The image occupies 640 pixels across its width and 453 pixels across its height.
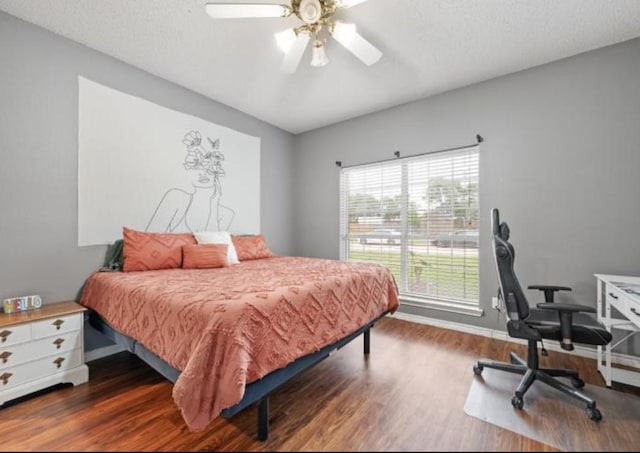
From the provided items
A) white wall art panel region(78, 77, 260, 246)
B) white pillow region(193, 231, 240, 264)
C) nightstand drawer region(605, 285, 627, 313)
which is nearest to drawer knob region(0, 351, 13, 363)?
white wall art panel region(78, 77, 260, 246)

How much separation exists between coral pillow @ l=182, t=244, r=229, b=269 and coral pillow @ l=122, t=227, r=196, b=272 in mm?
76

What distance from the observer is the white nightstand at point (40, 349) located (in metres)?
1.66

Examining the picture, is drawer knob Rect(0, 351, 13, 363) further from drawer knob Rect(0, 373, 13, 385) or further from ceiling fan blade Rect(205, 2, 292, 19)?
ceiling fan blade Rect(205, 2, 292, 19)

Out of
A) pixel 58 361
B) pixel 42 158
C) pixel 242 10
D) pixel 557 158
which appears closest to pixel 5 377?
pixel 58 361

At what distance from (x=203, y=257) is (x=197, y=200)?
81cm

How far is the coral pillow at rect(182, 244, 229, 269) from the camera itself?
2.55m

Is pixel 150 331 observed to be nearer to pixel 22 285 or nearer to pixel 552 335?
pixel 22 285

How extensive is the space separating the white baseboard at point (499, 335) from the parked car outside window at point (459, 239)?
84cm

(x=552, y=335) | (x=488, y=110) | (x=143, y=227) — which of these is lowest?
(x=552, y=335)

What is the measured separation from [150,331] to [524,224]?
310 cm

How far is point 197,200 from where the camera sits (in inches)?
121

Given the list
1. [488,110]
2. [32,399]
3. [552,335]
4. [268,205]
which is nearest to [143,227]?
[32,399]

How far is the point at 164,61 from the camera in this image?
8.26 ft

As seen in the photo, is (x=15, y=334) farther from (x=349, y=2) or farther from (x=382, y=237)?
(x=382, y=237)
